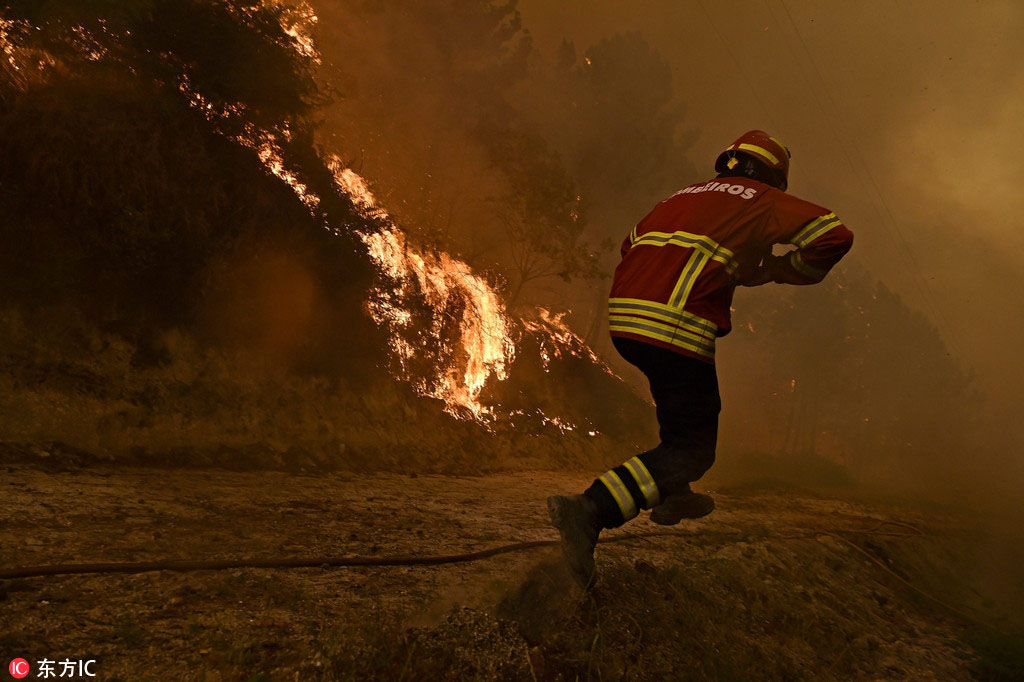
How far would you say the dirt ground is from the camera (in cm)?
177

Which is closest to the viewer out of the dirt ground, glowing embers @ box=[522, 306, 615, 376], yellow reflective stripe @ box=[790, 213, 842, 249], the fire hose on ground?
the dirt ground

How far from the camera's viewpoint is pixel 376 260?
32.2 feet

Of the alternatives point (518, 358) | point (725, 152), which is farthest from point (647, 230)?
point (518, 358)

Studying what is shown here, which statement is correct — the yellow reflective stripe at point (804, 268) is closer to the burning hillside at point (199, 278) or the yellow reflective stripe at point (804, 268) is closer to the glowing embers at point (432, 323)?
the burning hillside at point (199, 278)


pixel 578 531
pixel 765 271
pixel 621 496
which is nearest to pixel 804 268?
pixel 765 271

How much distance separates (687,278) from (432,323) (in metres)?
8.53

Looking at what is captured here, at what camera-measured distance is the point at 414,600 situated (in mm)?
2250

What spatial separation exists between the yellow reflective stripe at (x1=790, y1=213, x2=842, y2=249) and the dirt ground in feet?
6.59

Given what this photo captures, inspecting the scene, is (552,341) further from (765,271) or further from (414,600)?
(414,600)

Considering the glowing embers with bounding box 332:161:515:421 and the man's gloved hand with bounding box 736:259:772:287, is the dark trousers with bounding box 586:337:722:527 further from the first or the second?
the glowing embers with bounding box 332:161:515:421

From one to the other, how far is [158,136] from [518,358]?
342 inches

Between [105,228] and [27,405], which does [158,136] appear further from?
[27,405]

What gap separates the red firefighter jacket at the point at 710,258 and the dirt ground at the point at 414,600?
1337 millimetres

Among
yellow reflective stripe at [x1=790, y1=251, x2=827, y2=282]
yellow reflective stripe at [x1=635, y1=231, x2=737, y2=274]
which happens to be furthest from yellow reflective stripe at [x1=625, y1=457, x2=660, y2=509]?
yellow reflective stripe at [x1=790, y1=251, x2=827, y2=282]
